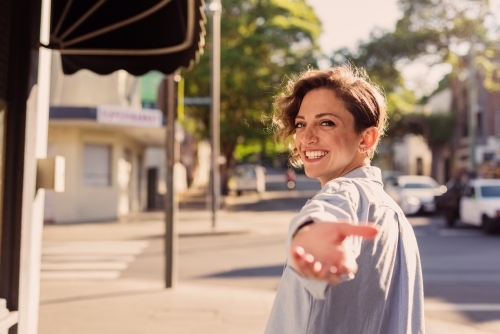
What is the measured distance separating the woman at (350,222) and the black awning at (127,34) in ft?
10.1

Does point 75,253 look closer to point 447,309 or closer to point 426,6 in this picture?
point 447,309

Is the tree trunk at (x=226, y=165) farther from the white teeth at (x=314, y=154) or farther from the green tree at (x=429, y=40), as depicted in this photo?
the white teeth at (x=314, y=154)

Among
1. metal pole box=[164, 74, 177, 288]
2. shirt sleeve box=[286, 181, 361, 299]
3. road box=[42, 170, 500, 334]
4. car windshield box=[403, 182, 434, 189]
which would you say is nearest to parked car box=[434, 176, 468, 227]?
road box=[42, 170, 500, 334]

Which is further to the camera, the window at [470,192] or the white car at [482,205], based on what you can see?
the window at [470,192]

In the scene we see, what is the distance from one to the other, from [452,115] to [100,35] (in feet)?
134

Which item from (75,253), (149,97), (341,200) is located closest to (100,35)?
(341,200)

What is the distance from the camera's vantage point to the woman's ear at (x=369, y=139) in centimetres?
196

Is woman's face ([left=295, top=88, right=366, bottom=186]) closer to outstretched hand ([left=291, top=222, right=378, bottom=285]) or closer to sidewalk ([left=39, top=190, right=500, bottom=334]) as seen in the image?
outstretched hand ([left=291, top=222, right=378, bottom=285])

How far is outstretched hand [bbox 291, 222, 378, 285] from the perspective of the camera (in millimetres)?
1294

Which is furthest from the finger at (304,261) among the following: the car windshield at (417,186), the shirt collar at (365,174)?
the car windshield at (417,186)

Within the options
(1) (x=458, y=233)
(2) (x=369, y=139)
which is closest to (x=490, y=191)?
(1) (x=458, y=233)

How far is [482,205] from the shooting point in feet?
56.6

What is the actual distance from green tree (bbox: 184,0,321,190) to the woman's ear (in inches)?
1215

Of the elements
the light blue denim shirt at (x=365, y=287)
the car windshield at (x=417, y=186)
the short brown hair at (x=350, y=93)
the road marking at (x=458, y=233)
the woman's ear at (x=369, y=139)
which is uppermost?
the car windshield at (x=417, y=186)
